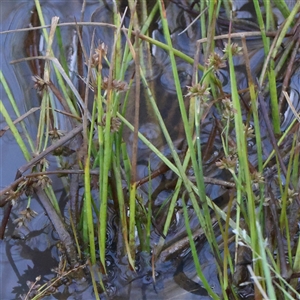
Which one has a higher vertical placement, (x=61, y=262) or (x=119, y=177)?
(x=119, y=177)

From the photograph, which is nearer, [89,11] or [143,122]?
[143,122]

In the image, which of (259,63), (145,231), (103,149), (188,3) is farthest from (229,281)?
(188,3)

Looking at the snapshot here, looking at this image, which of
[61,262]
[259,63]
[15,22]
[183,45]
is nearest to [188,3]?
[183,45]

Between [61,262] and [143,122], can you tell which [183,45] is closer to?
[143,122]

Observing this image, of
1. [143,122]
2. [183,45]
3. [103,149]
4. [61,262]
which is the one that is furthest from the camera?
[183,45]

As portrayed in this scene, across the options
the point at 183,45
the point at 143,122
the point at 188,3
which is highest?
the point at 188,3

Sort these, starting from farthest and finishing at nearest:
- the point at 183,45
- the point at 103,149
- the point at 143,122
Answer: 1. the point at 183,45
2. the point at 143,122
3. the point at 103,149
